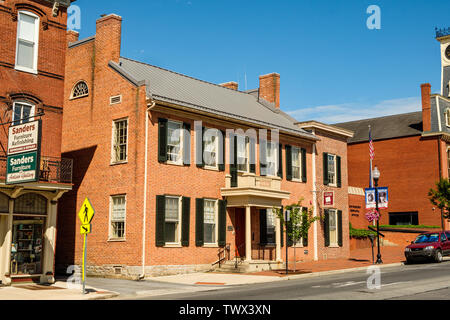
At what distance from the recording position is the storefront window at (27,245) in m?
20.3

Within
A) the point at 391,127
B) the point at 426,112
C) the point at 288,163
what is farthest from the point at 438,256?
the point at 391,127

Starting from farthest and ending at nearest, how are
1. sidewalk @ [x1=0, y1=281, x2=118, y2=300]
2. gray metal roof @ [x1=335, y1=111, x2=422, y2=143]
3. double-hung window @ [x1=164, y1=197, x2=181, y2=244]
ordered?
gray metal roof @ [x1=335, y1=111, x2=422, y2=143] → double-hung window @ [x1=164, y1=197, x2=181, y2=244] → sidewalk @ [x1=0, y1=281, x2=118, y2=300]

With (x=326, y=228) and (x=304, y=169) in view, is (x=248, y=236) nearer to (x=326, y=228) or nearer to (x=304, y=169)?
(x=304, y=169)

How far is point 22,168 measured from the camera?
58.2 feet

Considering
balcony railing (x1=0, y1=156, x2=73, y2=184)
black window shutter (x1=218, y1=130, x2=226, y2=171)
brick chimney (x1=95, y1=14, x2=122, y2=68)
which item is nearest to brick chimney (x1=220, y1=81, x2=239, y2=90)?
black window shutter (x1=218, y1=130, x2=226, y2=171)

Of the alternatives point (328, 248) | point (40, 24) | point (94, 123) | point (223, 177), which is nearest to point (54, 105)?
point (40, 24)

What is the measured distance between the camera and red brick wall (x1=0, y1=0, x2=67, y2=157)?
20391 mm

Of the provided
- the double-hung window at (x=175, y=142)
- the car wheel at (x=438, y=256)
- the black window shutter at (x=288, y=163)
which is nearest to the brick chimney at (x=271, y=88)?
the black window shutter at (x=288, y=163)

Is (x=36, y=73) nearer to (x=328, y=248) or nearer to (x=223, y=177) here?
(x=223, y=177)

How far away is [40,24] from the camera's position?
21516 mm

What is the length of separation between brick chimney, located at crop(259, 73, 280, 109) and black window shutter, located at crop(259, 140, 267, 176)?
22.2ft

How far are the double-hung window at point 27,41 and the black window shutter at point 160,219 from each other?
25.4 ft

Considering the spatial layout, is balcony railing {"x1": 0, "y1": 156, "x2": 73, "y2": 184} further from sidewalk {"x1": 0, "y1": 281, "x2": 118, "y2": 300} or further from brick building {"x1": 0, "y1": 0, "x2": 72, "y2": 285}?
sidewalk {"x1": 0, "y1": 281, "x2": 118, "y2": 300}
